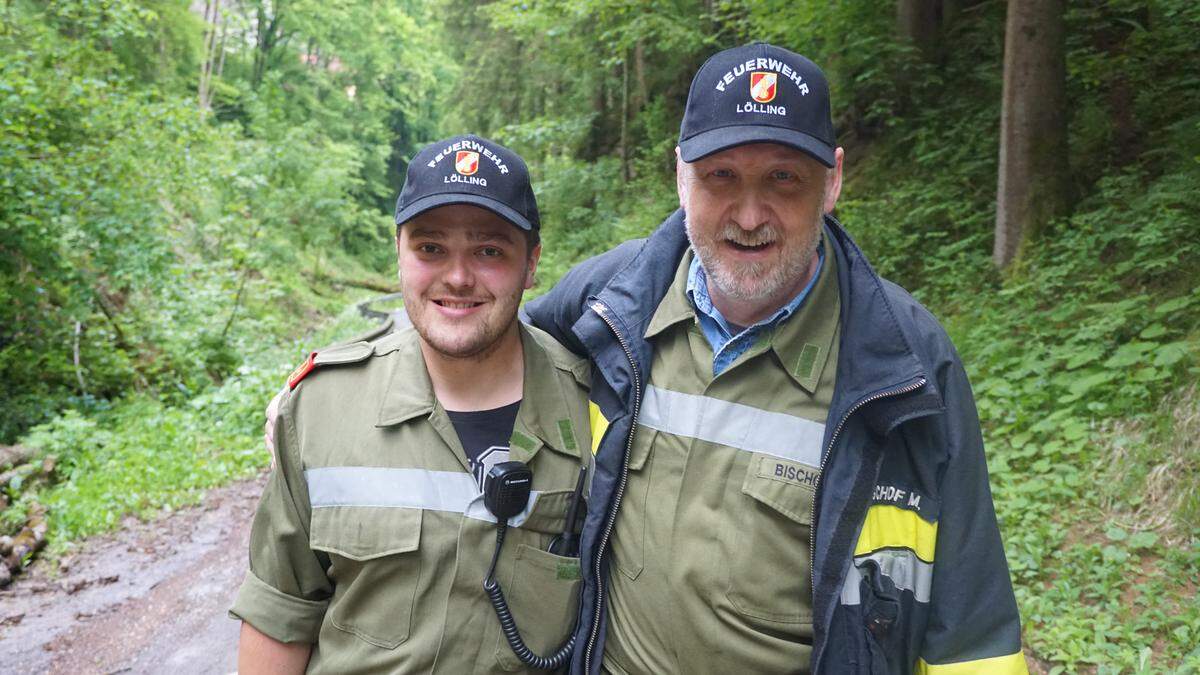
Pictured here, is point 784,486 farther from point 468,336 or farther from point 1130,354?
point 1130,354

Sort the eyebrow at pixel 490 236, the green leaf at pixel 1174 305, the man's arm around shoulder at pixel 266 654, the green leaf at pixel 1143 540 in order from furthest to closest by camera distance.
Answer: the green leaf at pixel 1174 305 < the green leaf at pixel 1143 540 < the eyebrow at pixel 490 236 < the man's arm around shoulder at pixel 266 654

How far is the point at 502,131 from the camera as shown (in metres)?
17.1

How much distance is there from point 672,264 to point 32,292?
10605 mm

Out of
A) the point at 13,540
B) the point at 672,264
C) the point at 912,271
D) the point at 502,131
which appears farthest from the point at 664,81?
the point at 672,264

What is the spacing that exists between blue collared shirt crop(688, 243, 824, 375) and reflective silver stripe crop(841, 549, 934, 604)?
673 millimetres

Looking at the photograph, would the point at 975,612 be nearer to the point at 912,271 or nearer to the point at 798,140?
the point at 798,140

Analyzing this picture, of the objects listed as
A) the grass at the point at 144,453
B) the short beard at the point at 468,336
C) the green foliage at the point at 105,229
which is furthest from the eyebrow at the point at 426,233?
the green foliage at the point at 105,229

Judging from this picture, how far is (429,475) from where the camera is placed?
2381 mm

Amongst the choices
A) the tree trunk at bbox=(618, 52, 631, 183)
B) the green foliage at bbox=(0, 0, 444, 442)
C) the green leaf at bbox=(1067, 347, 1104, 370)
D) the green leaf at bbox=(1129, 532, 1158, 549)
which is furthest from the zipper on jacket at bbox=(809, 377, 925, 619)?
the tree trunk at bbox=(618, 52, 631, 183)

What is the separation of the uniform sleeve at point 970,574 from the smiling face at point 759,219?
598 mm

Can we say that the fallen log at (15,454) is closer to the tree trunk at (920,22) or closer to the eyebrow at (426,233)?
the eyebrow at (426,233)

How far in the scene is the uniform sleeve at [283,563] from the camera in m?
2.35

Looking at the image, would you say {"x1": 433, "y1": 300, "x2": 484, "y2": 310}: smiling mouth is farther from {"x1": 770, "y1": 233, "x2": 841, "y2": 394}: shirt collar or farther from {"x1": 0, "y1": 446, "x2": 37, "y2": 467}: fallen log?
{"x1": 0, "y1": 446, "x2": 37, "y2": 467}: fallen log

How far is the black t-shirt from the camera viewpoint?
2426 mm
